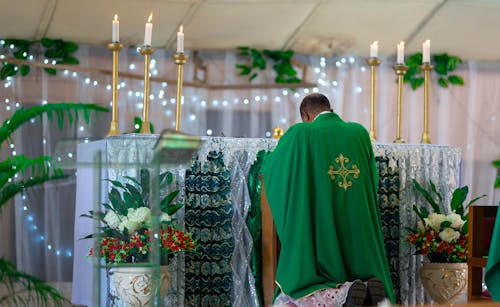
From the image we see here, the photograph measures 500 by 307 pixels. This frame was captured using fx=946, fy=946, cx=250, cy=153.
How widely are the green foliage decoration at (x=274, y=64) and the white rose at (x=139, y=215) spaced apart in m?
3.58

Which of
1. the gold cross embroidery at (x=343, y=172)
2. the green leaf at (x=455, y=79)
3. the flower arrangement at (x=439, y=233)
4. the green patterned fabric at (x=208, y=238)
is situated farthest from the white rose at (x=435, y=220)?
the green leaf at (x=455, y=79)

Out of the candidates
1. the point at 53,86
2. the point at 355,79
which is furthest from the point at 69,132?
the point at 355,79

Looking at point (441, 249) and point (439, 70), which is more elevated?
point (439, 70)

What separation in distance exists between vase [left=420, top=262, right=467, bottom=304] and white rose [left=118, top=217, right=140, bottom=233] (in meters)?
2.26

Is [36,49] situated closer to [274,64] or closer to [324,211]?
[274,64]

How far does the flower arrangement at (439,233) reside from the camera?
271 inches

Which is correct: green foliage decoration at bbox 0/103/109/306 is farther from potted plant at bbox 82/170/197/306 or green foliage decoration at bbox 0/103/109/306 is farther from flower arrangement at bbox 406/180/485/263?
flower arrangement at bbox 406/180/485/263

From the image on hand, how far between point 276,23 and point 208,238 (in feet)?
9.62

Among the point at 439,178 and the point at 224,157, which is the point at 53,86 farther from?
the point at 439,178

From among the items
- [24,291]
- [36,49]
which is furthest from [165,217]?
[36,49]

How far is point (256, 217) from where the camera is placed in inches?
261

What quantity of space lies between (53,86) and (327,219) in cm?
405

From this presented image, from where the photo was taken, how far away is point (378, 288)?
5363 mm

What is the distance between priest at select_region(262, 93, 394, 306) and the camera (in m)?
A: 5.57
